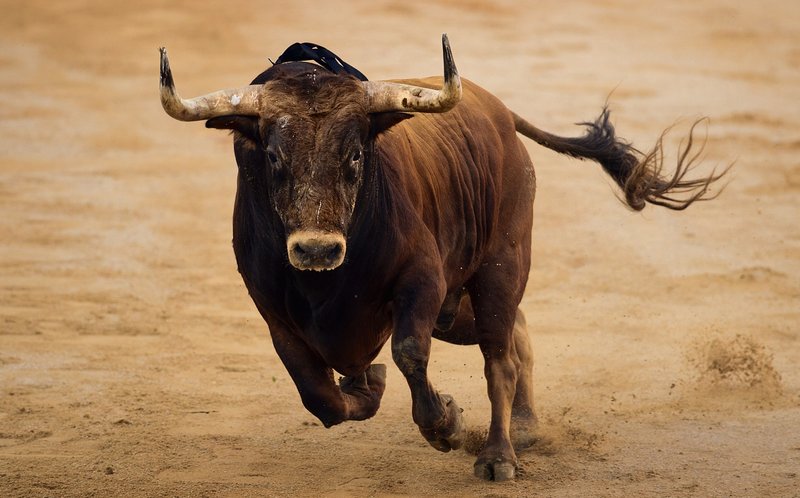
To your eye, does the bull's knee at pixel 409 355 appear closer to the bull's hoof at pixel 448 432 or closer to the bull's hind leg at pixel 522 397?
the bull's hoof at pixel 448 432

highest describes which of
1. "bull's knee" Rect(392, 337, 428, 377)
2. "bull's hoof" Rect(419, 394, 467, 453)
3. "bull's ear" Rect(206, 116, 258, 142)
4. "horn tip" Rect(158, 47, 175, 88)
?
"horn tip" Rect(158, 47, 175, 88)

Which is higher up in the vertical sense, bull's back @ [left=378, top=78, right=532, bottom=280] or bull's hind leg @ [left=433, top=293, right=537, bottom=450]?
bull's back @ [left=378, top=78, right=532, bottom=280]

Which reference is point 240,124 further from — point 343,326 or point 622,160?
point 622,160

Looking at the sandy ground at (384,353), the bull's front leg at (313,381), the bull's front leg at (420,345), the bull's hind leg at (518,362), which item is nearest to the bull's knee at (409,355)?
the bull's front leg at (420,345)

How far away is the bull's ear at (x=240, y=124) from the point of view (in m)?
5.68

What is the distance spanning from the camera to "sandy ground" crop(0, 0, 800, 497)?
270 inches

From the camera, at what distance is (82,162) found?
14.0 meters

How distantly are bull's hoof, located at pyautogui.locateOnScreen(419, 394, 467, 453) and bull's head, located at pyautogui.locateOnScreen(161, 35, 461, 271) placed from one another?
1.05m

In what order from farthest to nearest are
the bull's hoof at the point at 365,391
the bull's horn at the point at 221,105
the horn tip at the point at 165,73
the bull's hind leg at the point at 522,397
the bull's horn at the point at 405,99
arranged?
the bull's hind leg at the point at 522,397
the bull's hoof at the point at 365,391
the bull's horn at the point at 405,99
the bull's horn at the point at 221,105
the horn tip at the point at 165,73

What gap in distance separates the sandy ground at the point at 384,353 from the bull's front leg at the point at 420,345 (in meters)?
0.56

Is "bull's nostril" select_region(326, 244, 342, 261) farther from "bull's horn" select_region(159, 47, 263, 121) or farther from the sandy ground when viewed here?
the sandy ground

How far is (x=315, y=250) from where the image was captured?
526 centimetres

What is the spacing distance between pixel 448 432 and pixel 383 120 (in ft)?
4.77

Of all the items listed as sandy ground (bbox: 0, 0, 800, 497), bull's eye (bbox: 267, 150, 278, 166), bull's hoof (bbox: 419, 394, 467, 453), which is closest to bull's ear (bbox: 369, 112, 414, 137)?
bull's eye (bbox: 267, 150, 278, 166)
